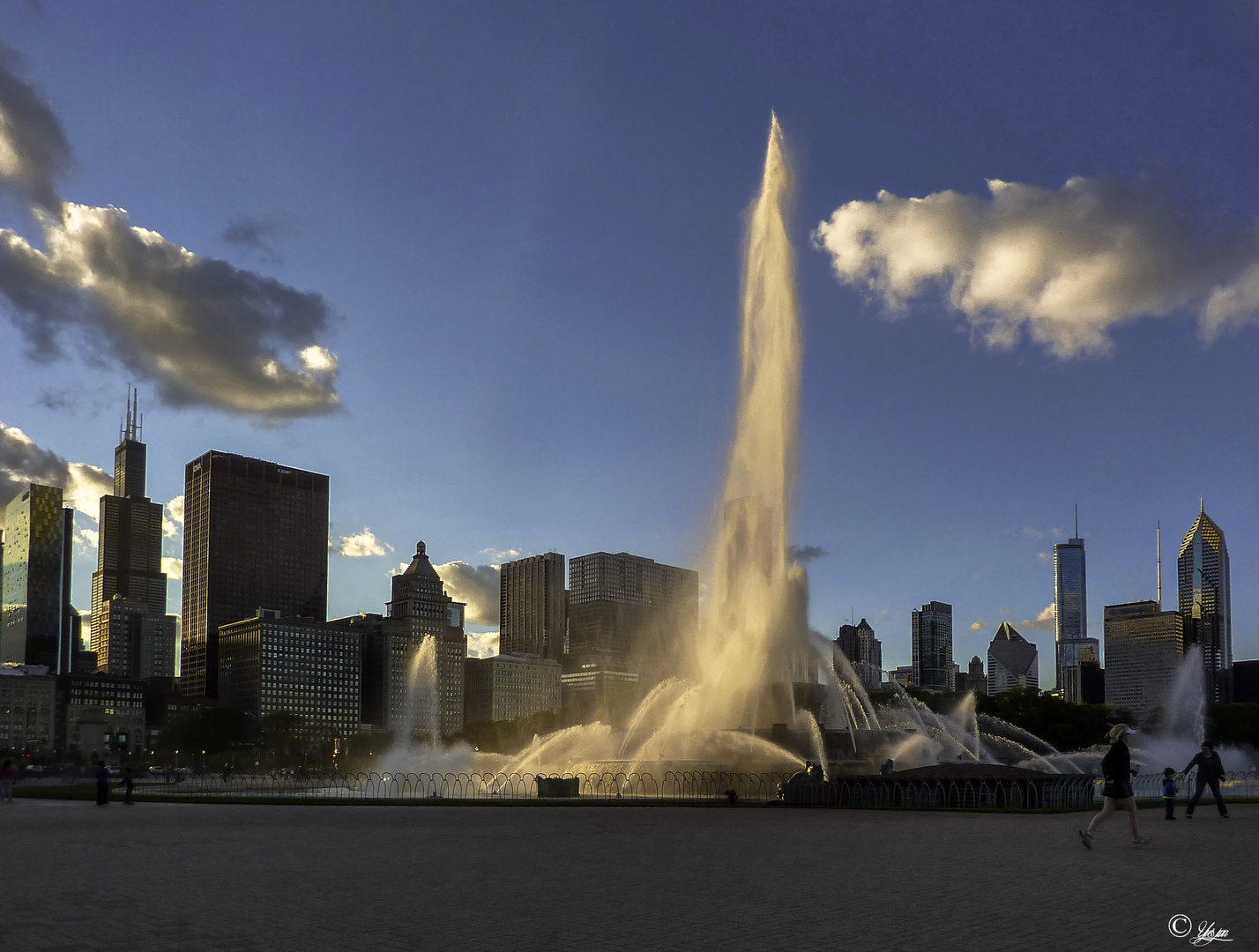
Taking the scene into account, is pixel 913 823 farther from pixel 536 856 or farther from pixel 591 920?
pixel 591 920

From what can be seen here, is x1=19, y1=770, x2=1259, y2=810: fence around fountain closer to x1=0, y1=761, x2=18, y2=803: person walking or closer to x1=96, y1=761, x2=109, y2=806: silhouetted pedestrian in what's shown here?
x1=0, y1=761, x2=18, y2=803: person walking

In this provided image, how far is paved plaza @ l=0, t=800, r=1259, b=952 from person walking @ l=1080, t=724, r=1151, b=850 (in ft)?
1.11

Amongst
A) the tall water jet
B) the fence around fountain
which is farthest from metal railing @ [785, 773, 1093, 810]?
the tall water jet

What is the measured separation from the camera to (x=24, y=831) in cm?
2558

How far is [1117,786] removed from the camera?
19875 mm

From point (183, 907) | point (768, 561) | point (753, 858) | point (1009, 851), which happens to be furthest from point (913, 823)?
point (768, 561)

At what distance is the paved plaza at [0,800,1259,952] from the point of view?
11211mm

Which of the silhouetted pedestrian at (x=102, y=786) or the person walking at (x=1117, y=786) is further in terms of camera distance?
the silhouetted pedestrian at (x=102, y=786)

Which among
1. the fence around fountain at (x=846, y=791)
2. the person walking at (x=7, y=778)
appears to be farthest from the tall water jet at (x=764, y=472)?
the person walking at (x=7, y=778)

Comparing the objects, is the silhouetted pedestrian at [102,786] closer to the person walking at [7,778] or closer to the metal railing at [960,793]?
the person walking at [7,778]

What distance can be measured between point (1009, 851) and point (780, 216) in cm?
4641

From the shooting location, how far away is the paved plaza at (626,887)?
1121cm

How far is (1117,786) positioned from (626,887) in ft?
31.9

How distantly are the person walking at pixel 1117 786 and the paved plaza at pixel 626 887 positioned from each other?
34cm
